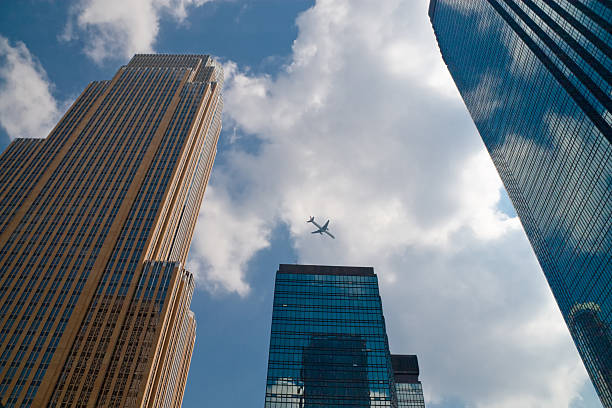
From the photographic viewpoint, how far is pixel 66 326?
328 ft

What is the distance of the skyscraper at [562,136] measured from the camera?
103062mm

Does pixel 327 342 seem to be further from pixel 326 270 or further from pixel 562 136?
pixel 562 136

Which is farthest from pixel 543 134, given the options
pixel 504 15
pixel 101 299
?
pixel 101 299

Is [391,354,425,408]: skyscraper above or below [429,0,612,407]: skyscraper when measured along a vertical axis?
below

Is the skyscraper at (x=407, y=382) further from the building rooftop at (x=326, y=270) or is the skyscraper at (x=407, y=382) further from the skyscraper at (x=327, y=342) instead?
the building rooftop at (x=326, y=270)

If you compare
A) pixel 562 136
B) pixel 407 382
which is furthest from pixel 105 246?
pixel 407 382

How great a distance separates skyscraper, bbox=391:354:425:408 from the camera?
589 feet

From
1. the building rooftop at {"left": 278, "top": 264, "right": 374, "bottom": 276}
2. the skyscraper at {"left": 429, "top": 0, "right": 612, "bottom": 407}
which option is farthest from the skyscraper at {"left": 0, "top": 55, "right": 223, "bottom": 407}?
the skyscraper at {"left": 429, "top": 0, "right": 612, "bottom": 407}

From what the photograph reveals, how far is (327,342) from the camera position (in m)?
117

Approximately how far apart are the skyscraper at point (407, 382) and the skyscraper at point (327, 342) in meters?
65.1

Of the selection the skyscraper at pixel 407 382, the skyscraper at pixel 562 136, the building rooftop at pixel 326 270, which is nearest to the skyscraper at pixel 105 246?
the building rooftop at pixel 326 270

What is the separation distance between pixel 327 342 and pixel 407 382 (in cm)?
8814

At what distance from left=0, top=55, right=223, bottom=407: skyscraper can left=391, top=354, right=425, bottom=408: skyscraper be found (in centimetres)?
9577

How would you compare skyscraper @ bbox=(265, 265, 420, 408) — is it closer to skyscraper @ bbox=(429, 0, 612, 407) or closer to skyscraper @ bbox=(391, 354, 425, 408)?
skyscraper @ bbox=(429, 0, 612, 407)
